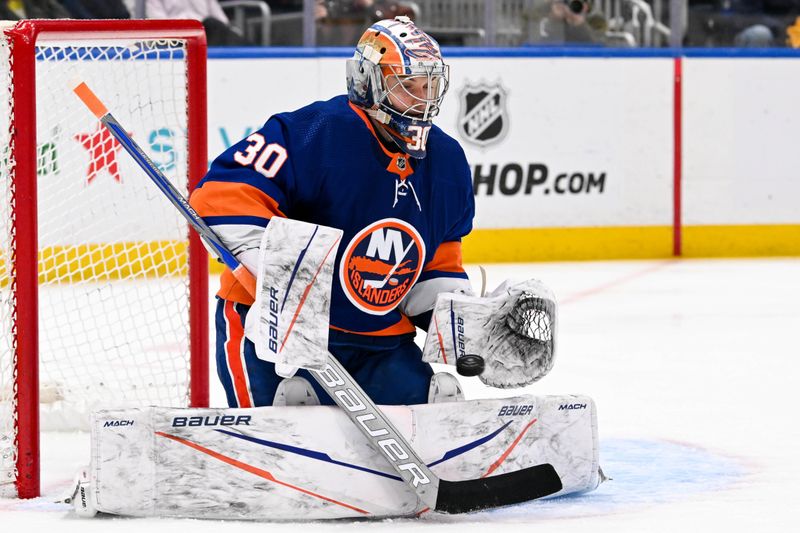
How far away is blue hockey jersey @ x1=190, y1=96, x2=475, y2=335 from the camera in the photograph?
246cm

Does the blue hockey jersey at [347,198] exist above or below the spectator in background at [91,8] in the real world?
below

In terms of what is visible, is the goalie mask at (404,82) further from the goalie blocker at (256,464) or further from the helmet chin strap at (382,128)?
the goalie blocker at (256,464)

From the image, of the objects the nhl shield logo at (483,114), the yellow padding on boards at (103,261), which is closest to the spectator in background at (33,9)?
the nhl shield logo at (483,114)

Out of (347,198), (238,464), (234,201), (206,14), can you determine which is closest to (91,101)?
(234,201)

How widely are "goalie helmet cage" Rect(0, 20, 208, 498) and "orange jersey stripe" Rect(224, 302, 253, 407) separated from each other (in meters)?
0.34

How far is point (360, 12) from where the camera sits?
253 inches

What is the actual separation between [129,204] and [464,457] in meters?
2.39

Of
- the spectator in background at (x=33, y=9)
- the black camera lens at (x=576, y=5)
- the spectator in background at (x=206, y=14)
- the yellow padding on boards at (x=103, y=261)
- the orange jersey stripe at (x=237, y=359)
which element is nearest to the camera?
the orange jersey stripe at (x=237, y=359)

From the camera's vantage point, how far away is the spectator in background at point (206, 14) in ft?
20.2

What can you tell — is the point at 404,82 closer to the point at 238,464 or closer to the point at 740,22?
the point at 238,464

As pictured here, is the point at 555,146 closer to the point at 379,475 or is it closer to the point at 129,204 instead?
the point at 129,204

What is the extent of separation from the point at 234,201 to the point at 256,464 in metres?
0.44

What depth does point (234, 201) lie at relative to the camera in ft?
8.04

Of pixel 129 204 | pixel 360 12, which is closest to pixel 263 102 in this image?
pixel 360 12
